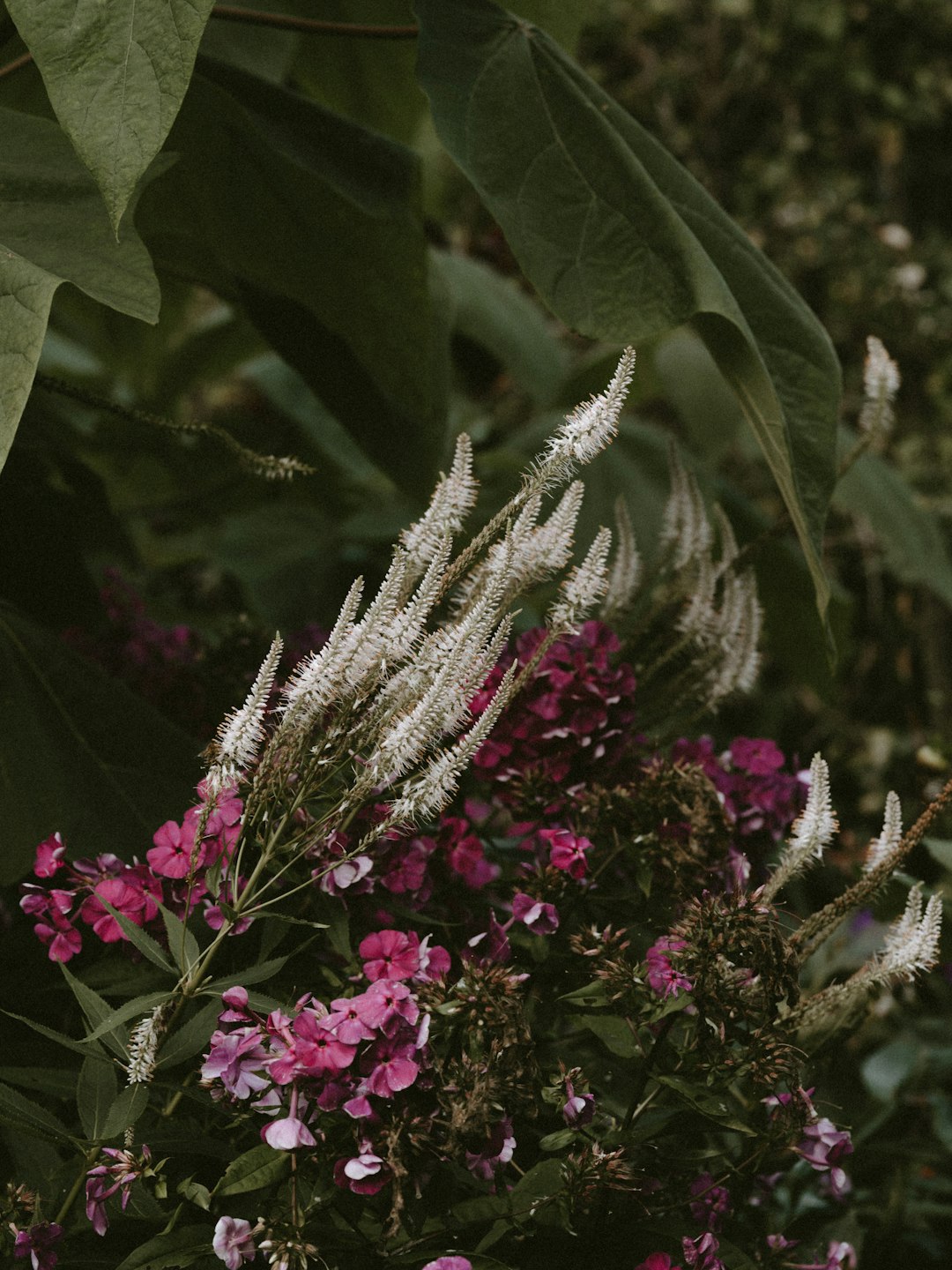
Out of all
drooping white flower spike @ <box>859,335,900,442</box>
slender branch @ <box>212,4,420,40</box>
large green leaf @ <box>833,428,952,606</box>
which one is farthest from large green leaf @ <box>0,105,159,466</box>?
large green leaf @ <box>833,428,952,606</box>

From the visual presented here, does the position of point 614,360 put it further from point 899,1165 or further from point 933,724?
point 933,724

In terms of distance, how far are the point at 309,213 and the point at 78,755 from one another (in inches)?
18.3

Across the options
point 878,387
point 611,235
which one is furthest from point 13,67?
point 878,387

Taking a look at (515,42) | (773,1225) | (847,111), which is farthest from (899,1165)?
(847,111)

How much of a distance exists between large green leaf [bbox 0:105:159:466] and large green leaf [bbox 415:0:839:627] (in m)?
→ 0.24

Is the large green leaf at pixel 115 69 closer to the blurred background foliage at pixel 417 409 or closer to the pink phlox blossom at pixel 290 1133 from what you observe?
the blurred background foliage at pixel 417 409

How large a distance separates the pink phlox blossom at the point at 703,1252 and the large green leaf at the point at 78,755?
45 cm

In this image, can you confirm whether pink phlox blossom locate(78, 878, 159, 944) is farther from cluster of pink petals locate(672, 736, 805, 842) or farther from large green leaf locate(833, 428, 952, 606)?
large green leaf locate(833, 428, 952, 606)

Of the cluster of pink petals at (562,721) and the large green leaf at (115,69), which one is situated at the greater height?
the large green leaf at (115,69)

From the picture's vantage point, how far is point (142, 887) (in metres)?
0.72

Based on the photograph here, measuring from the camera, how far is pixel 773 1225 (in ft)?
2.80

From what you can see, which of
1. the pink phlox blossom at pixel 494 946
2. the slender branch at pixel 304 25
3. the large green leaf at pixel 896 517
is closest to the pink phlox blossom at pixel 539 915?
the pink phlox blossom at pixel 494 946

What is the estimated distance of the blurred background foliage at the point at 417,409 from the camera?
3.28ft

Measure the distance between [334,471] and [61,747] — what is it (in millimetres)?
1054
